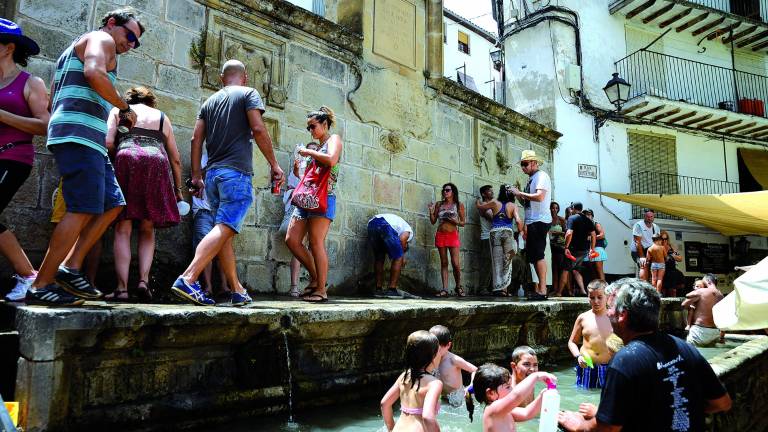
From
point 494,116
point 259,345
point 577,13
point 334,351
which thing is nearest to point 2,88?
point 259,345

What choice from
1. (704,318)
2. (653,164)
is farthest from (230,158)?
(653,164)

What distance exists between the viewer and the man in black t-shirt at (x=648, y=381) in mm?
2168

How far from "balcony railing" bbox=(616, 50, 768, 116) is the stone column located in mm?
8742

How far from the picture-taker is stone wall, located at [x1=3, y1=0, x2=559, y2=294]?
4.99 m

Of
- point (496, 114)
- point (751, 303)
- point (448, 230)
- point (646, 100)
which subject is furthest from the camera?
point (646, 100)

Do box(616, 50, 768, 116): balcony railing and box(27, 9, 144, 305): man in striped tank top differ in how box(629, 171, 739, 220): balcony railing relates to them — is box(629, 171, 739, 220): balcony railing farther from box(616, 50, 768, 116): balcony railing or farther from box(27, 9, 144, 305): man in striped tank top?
box(27, 9, 144, 305): man in striped tank top

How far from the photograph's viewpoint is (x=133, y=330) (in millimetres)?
2986

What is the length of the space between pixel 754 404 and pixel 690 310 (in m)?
5.24

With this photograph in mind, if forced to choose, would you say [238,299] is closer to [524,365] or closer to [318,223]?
[318,223]

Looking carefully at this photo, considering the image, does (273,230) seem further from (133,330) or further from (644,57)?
(644,57)

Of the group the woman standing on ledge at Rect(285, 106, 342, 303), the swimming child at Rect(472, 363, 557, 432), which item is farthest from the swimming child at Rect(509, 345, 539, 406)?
the woman standing on ledge at Rect(285, 106, 342, 303)

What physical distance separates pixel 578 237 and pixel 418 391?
295 inches

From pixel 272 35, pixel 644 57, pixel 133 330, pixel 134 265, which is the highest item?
pixel 644 57

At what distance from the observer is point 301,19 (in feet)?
21.5
